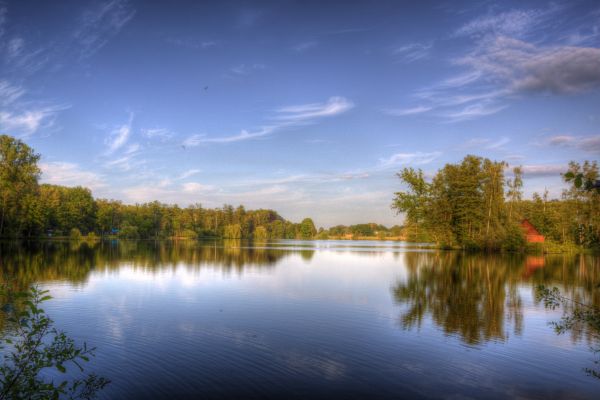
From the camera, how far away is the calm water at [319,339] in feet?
25.9

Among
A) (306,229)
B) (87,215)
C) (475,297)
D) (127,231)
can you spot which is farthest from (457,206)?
(306,229)

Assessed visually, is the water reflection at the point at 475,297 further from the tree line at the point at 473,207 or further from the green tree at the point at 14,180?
the green tree at the point at 14,180

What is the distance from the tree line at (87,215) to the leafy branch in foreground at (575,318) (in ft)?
226

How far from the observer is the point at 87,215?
101 metres

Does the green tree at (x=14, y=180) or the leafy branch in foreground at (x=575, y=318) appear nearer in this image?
the leafy branch in foreground at (x=575, y=318)

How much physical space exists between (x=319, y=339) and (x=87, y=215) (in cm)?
10536

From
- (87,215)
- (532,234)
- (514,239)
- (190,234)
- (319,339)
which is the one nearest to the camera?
(319,339)

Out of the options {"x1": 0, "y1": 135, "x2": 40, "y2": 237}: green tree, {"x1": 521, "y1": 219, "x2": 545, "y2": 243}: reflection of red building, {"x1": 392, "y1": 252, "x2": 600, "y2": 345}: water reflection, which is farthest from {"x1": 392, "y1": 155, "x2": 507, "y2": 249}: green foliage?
{"x1": 0, "y1": 135, "x2": 40, "y2": 237}: green tree

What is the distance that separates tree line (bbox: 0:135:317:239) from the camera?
205 ft

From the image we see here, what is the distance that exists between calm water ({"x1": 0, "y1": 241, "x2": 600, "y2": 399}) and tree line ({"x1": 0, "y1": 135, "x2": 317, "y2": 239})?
2056 inches

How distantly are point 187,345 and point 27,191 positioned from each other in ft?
243

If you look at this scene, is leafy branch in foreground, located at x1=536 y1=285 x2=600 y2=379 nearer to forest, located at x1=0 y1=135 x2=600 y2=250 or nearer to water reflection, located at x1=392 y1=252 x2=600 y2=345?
water reflection, located at x1=392 y1=252 x2=600 y2=345

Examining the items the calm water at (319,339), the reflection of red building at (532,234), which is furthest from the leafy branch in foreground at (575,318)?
the reflection of red building at (532,234)

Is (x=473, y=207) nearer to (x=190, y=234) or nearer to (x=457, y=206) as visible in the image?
(x=457, y=206)
